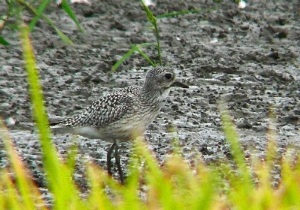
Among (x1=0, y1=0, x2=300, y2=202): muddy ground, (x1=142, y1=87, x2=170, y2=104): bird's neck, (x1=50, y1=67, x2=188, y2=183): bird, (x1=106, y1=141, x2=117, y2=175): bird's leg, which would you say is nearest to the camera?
(x1=106, y1=141, x2=117, y2=175): bird's leg

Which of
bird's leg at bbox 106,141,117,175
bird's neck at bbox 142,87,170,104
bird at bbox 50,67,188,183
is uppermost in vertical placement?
bird's neck at bbox 142,87,170,104

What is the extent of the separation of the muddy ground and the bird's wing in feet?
0.86

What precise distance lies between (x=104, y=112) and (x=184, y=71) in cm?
289

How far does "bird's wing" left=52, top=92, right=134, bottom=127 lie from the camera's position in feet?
28.7

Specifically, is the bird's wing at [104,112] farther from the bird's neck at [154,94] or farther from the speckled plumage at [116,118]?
the bird's neck at [154,94]

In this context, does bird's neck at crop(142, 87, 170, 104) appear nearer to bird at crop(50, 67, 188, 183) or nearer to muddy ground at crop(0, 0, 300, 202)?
bird at crop(50, 67, 188, 183)

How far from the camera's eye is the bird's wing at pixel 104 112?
8.73 metres

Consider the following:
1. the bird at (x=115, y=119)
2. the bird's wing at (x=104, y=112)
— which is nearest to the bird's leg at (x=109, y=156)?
the bird at (x=115, y=119)

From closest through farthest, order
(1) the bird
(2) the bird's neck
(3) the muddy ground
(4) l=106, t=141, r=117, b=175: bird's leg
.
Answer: (4) l=106, t=141, r=117, b=175: bird's leg < (1) the bird < (2) the bird's neck < (3) the muddy ground

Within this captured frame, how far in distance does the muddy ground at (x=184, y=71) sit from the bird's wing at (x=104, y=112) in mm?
262

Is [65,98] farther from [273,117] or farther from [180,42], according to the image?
[180,42]

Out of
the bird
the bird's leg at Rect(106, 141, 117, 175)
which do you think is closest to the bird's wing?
the bird

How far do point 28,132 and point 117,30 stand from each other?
3813 mm

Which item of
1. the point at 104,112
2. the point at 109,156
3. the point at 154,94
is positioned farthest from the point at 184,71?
the point at 109,156
